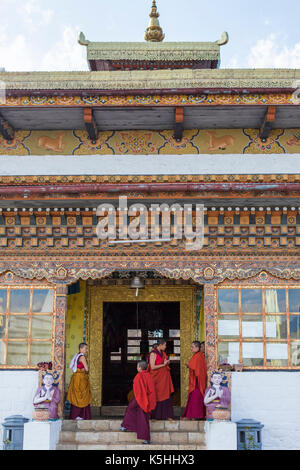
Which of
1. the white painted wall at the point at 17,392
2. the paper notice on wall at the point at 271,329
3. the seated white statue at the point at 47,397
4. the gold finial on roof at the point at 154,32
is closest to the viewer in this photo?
the seated white statue at the point at 47,397

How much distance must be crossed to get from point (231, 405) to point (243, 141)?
13.0 ft

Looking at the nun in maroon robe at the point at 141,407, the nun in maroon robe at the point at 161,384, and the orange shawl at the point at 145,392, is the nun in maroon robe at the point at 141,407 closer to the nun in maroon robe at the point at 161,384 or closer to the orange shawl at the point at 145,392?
the orange shawl at the point at 145,392

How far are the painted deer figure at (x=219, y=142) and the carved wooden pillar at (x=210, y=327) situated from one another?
222 cm

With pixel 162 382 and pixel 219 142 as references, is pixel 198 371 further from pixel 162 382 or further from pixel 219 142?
pixel 219 142

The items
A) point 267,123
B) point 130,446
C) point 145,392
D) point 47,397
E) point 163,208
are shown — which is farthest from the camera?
point 267,123

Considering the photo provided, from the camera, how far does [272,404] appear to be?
7387 mm

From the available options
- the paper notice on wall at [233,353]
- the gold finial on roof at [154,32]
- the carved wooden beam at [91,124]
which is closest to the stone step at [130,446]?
the paper notice on wall at [233,353]

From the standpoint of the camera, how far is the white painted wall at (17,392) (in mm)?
7453

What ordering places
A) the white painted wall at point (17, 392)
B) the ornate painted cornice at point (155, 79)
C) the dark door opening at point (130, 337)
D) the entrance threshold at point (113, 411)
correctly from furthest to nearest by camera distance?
the dark door opening at point (130, 337) < the entrance threshold at point (113, 411) < the ornate painted cornice at point (155, 79) < the white painted wall at point (17, 392)

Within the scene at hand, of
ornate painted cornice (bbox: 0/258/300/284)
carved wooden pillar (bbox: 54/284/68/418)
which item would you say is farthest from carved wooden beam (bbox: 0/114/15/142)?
carved wooden pillar (bbox: 54/284/68/418)

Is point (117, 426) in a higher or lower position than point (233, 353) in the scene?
lower

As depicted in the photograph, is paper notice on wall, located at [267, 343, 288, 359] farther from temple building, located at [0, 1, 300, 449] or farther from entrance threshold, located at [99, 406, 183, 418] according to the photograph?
entrance threshold, located at [99, 406, 183, 418]

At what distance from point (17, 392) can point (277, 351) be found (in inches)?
143

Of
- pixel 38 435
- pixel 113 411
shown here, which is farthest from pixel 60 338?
pixel 113 411
